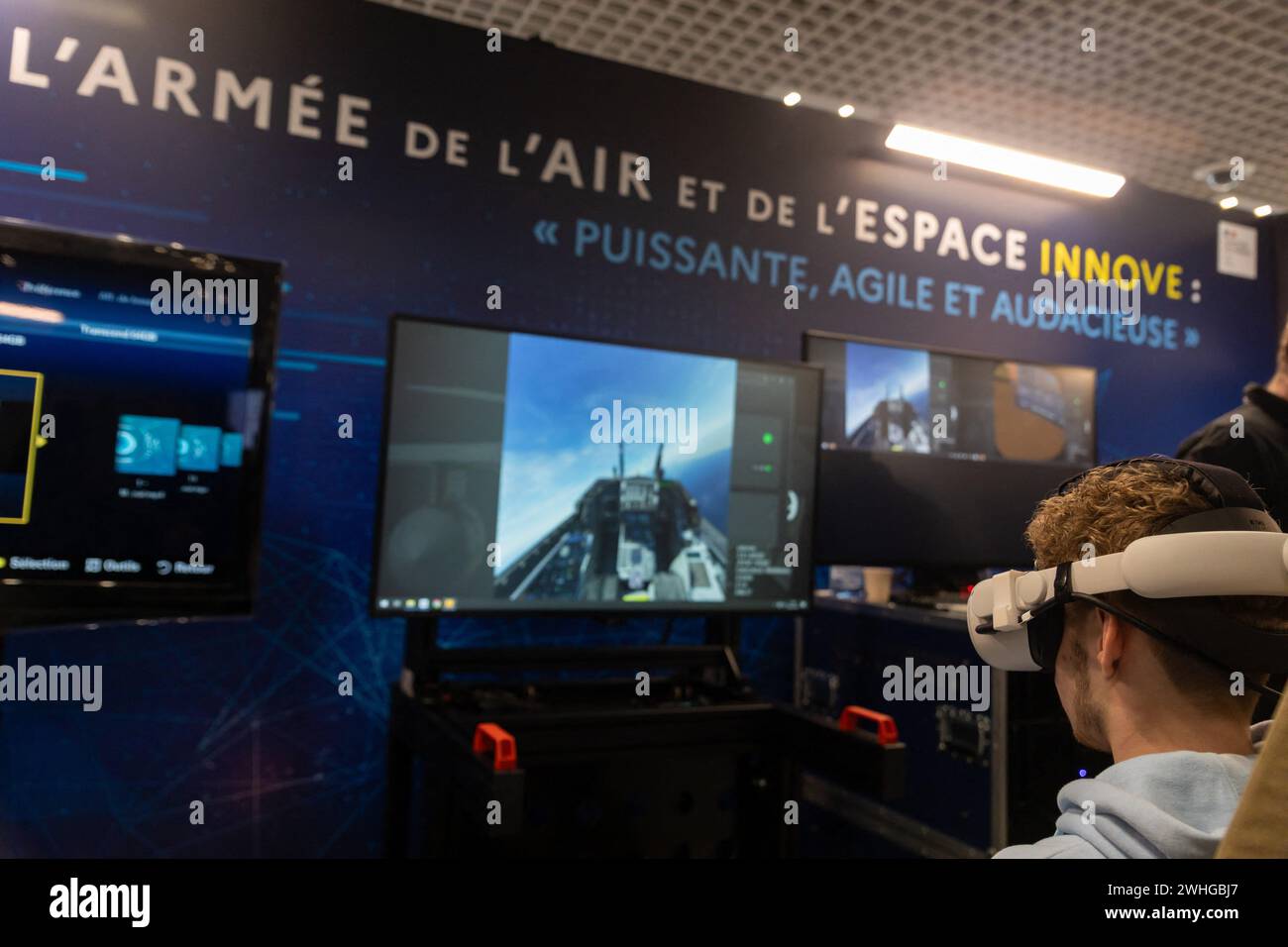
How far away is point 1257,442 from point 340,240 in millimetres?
2243

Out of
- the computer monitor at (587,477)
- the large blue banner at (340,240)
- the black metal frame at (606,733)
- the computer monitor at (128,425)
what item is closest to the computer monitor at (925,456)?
the computer monitor at (587,477)

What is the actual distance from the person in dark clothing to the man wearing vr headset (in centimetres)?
116

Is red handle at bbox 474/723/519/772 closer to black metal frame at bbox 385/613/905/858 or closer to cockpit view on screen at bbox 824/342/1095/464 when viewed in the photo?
black metal frame at bbox 385/613/905/858

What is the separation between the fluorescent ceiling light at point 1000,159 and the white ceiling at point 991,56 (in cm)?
31

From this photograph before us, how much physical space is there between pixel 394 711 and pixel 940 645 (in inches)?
53.1

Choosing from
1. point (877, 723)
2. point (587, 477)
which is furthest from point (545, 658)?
point (877, 723)

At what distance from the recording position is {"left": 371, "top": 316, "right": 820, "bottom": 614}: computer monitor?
6.64 ft

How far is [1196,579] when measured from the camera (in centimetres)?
A: 80

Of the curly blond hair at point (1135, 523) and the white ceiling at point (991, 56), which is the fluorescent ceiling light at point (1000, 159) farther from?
the curly blond hair at point (1135, 523)

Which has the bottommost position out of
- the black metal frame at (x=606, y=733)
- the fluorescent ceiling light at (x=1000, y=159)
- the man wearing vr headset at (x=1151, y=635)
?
→ the black metal frame at (x=606, y=733)

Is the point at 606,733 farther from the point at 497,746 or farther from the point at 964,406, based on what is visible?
the point at 964,406

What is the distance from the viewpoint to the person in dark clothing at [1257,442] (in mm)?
1900
